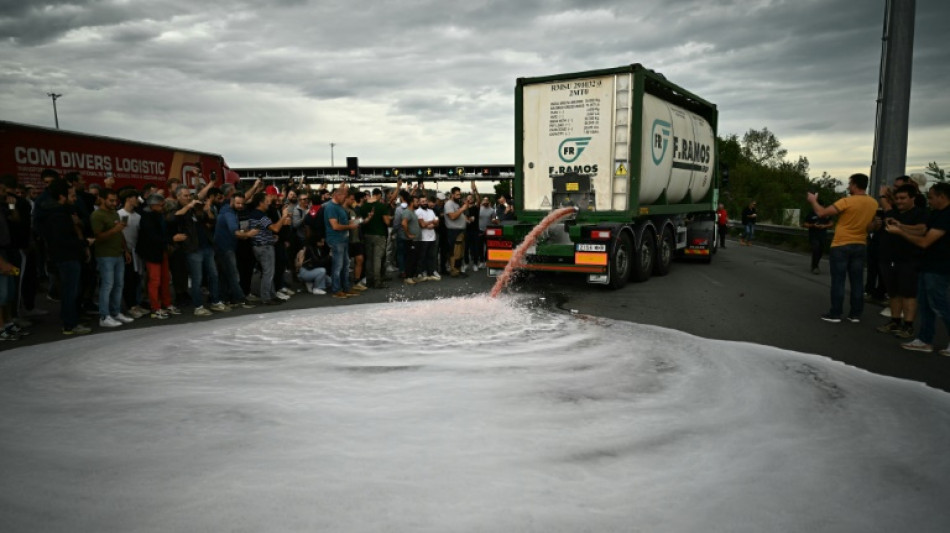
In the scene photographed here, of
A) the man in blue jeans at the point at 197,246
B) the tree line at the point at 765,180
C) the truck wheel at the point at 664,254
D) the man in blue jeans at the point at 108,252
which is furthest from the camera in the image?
the tree line at the point at 765,180

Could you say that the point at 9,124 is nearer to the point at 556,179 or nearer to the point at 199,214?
the point at 199,214

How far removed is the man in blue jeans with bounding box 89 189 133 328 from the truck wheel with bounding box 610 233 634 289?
25.6 ft

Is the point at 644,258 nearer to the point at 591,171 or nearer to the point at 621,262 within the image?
the point at 621,262

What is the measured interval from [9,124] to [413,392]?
1198 cm

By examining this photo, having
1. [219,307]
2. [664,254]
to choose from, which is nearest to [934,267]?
[664,254]

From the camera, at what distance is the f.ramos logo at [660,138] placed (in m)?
10.9

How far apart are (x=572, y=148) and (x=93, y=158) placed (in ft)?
38.8

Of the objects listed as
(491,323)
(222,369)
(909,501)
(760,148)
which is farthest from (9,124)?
(760,148)

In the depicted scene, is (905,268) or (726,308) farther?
(726,308)

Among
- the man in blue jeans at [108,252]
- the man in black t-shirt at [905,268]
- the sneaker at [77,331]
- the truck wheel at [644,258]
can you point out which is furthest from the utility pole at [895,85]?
the sneaker at [77,331]

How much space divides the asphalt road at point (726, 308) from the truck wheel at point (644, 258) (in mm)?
212

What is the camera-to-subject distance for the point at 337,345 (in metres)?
5.96

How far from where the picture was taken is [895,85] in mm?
10695

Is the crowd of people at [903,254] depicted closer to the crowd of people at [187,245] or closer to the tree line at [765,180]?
the crowd of people at [187,245]
